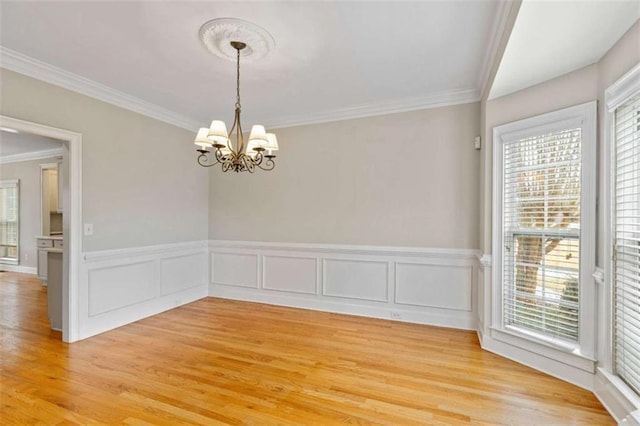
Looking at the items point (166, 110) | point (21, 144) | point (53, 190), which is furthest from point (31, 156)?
point (166, 110)

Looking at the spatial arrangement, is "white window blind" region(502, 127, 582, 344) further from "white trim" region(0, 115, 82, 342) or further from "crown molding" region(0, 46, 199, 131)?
"white trim" region(0, 115, 82, 342)

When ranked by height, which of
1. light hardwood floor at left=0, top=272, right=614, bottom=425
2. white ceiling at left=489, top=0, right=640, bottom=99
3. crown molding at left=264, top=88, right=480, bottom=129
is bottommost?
light hardwood floor at left=0, top=272, right=614, bottom=425

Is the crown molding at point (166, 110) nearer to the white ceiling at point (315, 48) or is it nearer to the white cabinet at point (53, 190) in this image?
the white ceiling at point (315, 48)

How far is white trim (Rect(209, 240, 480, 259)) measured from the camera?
377 centimetres

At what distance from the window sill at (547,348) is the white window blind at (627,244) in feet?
0.89

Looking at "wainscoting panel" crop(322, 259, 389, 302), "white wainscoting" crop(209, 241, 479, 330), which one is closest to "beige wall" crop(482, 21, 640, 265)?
"white wainscoting" crop(209, 241, 479, 330)

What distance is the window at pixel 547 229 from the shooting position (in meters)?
2.46

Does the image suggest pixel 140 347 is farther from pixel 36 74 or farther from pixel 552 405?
pixel 552 405

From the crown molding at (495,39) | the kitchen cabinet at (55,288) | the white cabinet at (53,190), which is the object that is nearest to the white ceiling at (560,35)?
the crown molding at (495,39)

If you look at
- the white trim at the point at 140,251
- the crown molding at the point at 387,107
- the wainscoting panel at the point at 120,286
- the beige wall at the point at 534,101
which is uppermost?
the crown molding at the point at 387,107

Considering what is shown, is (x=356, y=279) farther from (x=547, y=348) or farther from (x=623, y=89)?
(x=623, y=89)

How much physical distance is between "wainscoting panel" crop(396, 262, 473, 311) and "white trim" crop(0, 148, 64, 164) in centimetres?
699

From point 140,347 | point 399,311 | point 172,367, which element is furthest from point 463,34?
point 140,347

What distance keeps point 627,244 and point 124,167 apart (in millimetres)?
4725
